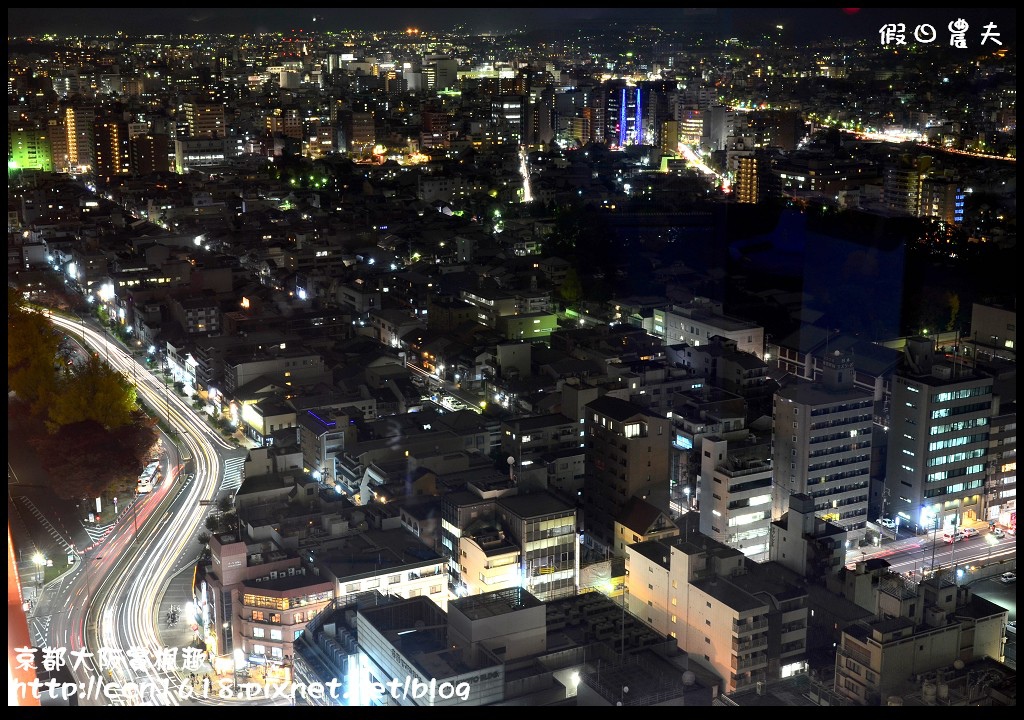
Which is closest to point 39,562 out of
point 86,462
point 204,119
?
point 86,462

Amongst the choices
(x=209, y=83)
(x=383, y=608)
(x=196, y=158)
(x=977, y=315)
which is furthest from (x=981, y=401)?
(x=209, y=83)

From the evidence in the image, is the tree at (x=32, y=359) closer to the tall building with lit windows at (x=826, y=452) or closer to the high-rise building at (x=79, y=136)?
the tall building with lit windows at (x=826, y=452)

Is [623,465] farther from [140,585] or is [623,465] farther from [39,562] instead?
[39,562]

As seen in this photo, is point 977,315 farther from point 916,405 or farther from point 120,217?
point 120,217

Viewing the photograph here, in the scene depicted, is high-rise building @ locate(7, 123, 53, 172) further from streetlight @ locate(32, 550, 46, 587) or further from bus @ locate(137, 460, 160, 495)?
streetlight @ locate(32, 550, 46, 587)

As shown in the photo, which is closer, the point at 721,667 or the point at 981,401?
the point at 721,667

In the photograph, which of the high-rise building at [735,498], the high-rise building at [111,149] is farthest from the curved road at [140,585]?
the high-rise building at [111,149]
